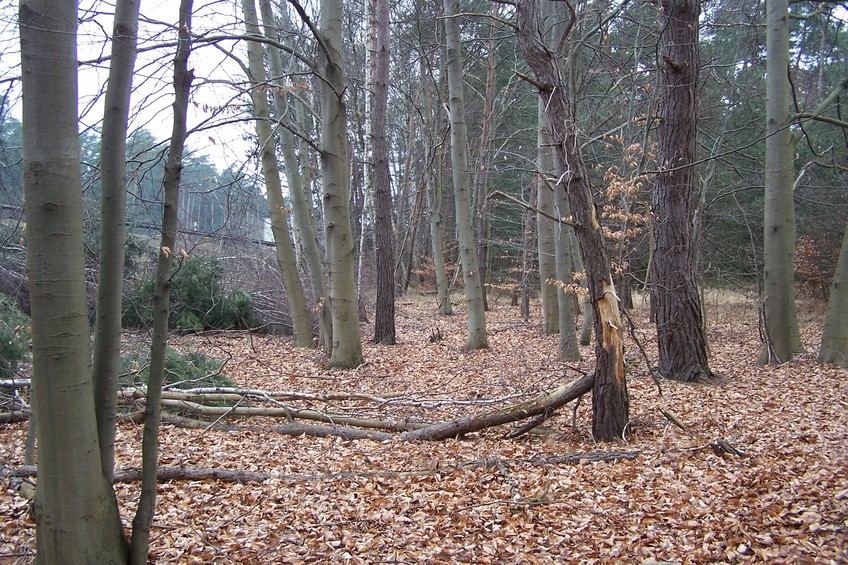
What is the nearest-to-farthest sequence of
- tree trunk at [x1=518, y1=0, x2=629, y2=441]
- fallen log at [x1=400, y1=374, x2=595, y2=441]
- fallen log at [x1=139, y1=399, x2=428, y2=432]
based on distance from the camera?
1. tree trunk at [x1=518, y1=0, x2=629, y2=441]
2. fallen log at [x1=400, y1=374, x2=595, y2=441]
3. fallen log at [x1=139, y1=399, x2=428, y2=432]

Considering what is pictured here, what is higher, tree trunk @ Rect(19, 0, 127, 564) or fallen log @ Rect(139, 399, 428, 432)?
tree trunk @ Rect(19, 0, 127, 564)

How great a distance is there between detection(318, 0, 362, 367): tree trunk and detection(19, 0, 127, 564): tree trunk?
21.7 ft

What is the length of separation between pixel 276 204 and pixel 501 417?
23.5ft

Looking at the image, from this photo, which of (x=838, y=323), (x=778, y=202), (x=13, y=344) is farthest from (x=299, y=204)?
(x=838, y=323)

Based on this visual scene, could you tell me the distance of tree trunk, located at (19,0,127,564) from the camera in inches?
97.0

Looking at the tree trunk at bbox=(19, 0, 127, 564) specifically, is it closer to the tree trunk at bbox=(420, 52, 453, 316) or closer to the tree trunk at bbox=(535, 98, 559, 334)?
the tree trunk at bbox=(535, 98, 559, 334)

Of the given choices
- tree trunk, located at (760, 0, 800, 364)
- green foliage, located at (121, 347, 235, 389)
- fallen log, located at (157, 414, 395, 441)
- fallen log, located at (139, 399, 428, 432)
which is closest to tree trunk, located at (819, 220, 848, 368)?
tree trunk, located at (760, 0, 800, 364)

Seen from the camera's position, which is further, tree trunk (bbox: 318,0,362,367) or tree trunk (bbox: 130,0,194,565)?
tree trunk (bbox: 318,0,362,367)

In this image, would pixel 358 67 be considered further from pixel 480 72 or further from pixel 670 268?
pixel 670 268

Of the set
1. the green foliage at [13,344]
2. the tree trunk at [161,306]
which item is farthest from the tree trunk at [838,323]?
the green foliage at [13,344]

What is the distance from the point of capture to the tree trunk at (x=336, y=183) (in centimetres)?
905

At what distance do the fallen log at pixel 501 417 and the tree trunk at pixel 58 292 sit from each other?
141 inches

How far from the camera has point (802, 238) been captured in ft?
54.7

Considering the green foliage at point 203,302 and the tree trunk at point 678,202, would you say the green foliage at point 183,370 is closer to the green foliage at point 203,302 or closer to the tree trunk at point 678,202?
the green foliage at point 203,302
